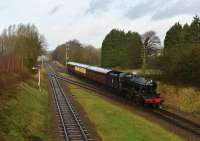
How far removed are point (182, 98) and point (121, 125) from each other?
12299 mm

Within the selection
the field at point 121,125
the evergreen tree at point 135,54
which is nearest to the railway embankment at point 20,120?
the field at point 121,125

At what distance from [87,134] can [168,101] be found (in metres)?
18.2

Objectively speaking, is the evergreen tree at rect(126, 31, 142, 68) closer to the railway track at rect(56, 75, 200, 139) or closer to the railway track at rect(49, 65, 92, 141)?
the railway track at rect(49, 65, 92, 141)

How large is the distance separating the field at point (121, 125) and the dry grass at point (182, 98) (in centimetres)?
605

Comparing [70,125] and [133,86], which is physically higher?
[133,86]

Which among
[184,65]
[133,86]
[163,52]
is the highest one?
[163,52]

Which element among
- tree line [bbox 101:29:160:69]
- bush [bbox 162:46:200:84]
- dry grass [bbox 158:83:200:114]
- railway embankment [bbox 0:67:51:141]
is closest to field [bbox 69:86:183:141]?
railway embankment [bbox 0:67:51:141]

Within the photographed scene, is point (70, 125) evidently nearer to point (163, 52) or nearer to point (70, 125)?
A: point (70, 125)

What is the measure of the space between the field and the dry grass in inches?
238

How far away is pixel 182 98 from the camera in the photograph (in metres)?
39.8

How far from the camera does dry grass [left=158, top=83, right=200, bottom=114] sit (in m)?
37.1

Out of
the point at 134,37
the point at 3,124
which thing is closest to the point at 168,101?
the point at 3,124

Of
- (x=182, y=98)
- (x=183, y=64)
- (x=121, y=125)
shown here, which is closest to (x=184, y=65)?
(x=183, y=64)

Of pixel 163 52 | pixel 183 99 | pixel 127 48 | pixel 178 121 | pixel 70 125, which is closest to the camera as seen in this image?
pixel 70 125
